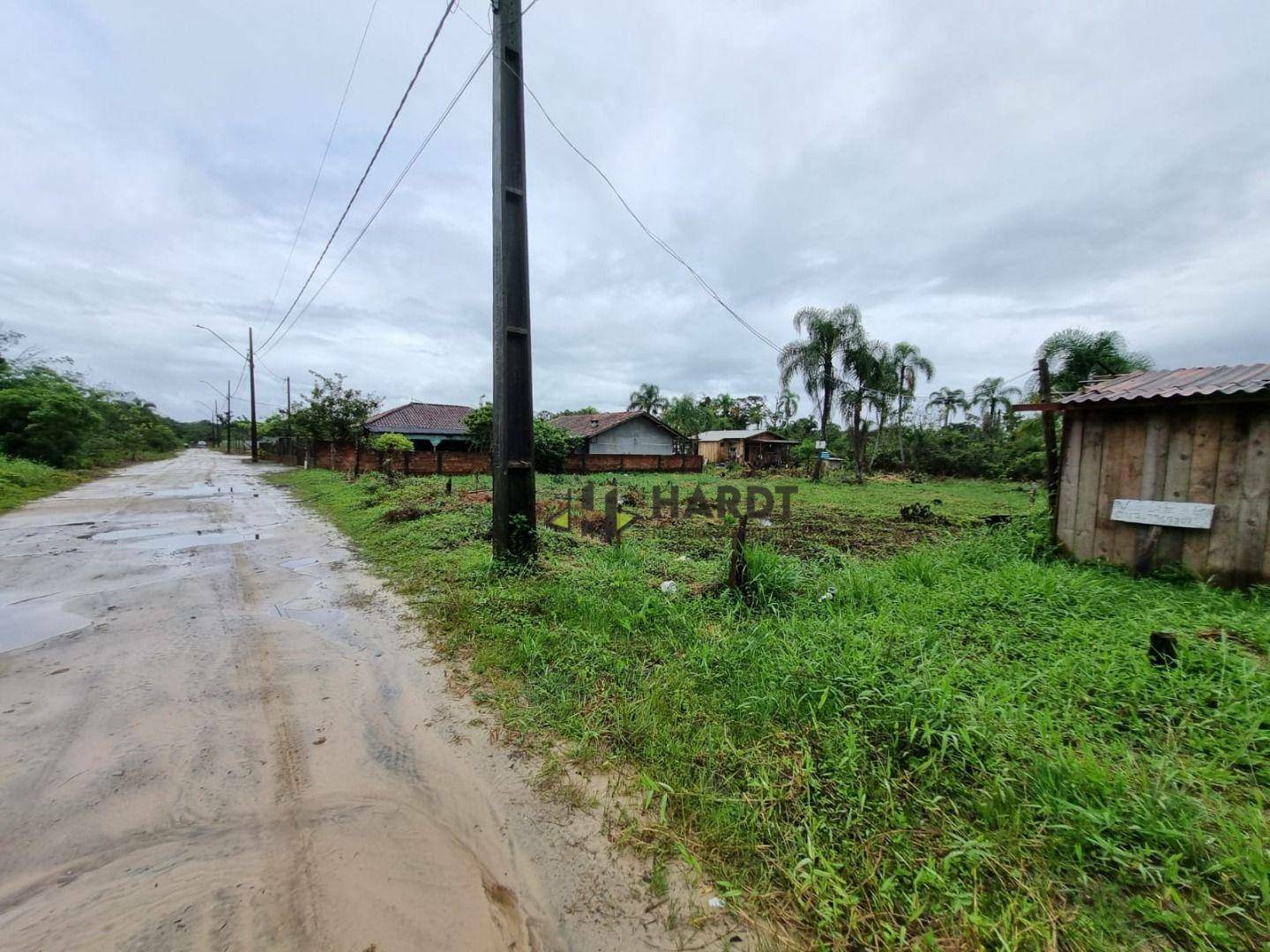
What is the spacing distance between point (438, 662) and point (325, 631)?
1285 millimetres

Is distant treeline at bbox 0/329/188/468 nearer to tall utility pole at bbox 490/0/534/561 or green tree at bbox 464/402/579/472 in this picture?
green tree at bbox 464/402/579/472

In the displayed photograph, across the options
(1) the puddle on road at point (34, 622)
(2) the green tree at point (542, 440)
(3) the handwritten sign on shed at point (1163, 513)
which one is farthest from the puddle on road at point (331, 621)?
(2) the green tree at point (542, 440)

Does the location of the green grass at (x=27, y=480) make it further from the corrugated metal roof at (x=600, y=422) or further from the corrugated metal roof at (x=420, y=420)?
the corrugated metal roof at (x=600, y=422)

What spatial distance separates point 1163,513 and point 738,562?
427 cm

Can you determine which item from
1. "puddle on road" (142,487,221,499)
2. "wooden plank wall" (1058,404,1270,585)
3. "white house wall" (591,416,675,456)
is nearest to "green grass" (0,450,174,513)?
"puddle on road" (142,487,221,499)

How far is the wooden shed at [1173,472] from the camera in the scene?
4.29 meters

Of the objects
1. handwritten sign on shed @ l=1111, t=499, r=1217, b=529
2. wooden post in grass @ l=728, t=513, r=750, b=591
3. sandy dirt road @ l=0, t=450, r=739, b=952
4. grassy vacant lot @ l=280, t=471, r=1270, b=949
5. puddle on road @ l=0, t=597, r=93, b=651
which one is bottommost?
sandy dirt road @ l=0, t=450, r=739, b=952

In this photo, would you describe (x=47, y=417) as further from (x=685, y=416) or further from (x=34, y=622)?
(x=685, y=416)

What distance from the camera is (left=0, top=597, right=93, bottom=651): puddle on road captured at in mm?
3568

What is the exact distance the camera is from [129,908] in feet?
5.17

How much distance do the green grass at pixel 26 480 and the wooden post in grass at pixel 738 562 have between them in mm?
14309

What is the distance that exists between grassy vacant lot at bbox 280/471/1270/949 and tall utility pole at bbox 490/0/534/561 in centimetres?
79

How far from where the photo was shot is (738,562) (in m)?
4.34
